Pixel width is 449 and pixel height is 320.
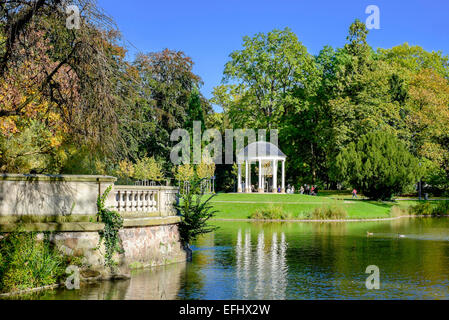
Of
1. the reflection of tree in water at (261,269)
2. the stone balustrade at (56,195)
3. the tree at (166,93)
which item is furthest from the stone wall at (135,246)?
the tree at (166,93)

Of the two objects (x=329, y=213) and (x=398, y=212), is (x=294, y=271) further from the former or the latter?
(x=398, y=212)

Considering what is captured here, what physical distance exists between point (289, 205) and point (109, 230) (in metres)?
28.2

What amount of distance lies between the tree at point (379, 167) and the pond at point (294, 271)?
20.9m

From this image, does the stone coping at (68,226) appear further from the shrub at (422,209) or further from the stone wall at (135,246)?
the shrub at (422,209)

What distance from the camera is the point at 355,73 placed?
5947cm

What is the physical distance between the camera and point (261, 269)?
661 inches

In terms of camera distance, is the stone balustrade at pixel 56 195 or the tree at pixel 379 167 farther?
the tree at pixel 379 167

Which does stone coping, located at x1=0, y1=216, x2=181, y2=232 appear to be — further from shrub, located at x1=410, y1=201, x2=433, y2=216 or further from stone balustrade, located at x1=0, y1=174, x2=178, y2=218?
shrub, located at x1=410, y1=201, x2=433, y2=216

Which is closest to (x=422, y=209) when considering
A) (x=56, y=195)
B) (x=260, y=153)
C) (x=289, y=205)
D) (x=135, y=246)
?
(x=289, y=205)

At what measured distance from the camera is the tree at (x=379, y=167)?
47.6m

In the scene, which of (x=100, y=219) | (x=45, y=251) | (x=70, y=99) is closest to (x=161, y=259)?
(x=100, y=219)

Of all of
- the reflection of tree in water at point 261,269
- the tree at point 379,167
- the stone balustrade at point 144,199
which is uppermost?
the tree at point 379,167
